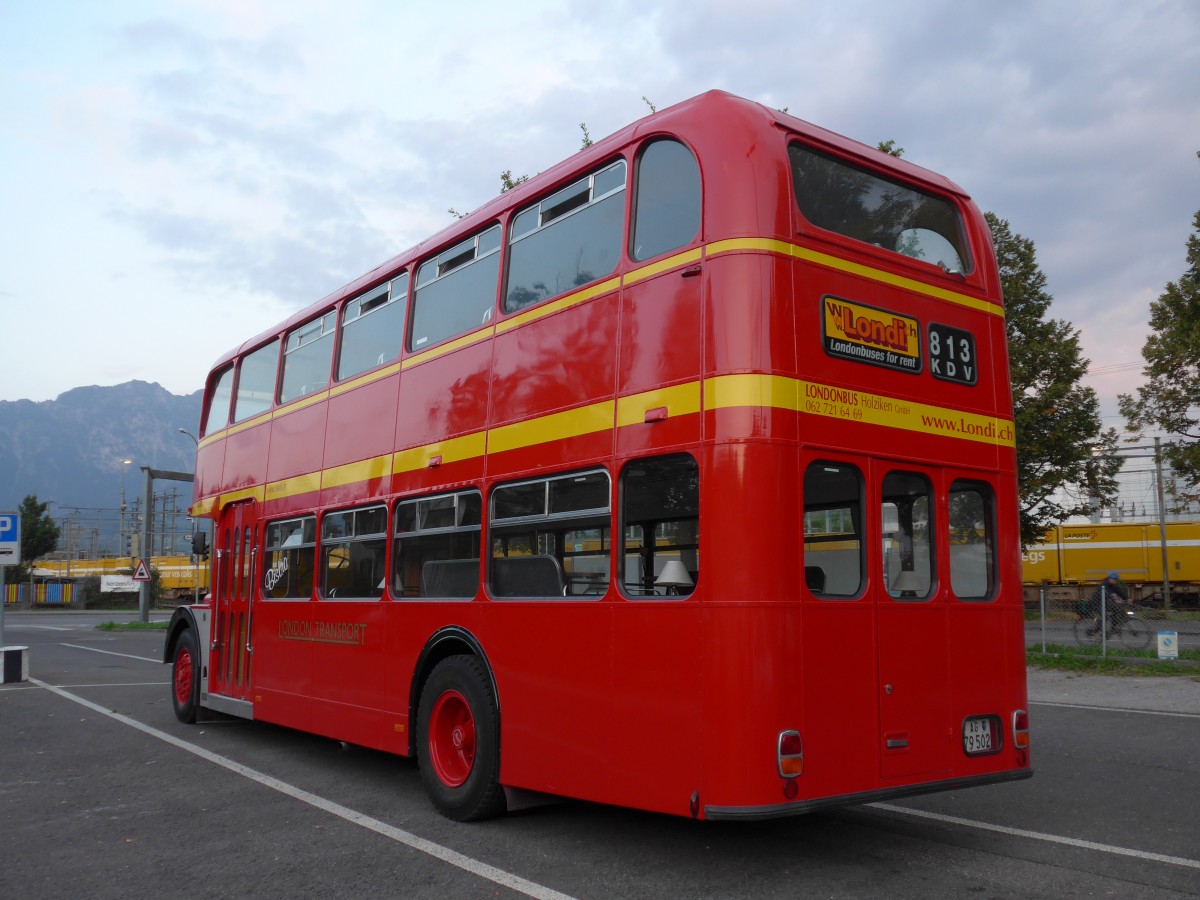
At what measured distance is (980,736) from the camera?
20.3ft

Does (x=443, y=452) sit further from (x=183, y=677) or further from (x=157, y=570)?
(x=157, y=570)

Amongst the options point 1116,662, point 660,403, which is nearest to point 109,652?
point 1116,662

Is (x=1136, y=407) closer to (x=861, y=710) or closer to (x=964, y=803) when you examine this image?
(x=964, y=803)

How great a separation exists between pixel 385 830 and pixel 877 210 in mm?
4984

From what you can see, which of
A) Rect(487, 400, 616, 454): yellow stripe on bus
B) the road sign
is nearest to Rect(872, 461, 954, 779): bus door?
Rect(487, 400, 616, 454): yellow stripe on bus

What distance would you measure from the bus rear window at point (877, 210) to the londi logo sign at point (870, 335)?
1.54ft

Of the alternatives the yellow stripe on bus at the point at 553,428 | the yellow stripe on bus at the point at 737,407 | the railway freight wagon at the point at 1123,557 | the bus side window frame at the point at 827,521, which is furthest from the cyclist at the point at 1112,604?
the railway freight wagon at the point at 1123,557

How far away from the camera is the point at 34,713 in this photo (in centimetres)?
1341

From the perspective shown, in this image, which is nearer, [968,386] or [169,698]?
[968,386]

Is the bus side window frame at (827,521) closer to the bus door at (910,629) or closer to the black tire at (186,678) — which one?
the bus door at (910,629)

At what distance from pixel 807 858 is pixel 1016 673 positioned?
1697 millimetres

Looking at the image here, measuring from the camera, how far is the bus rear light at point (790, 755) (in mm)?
5238

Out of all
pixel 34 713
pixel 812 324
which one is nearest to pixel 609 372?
pixel 812 324

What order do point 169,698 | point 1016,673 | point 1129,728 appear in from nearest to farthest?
point 1016,673
point 1129,728
point 169,698
